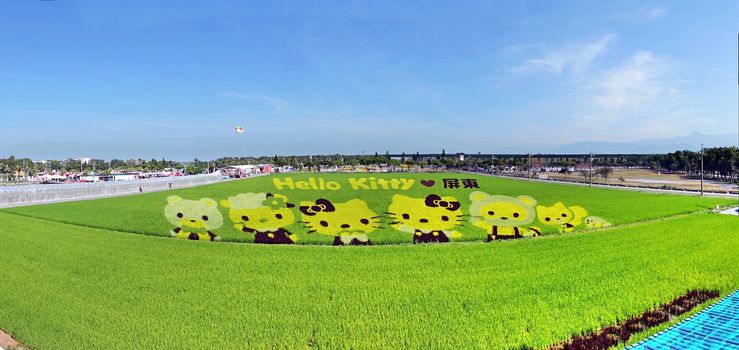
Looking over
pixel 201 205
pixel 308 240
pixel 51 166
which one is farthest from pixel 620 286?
pixel 51 166

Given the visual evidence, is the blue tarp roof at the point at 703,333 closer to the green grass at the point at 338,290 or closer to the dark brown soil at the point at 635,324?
the dark brown soil at the point at 635,324

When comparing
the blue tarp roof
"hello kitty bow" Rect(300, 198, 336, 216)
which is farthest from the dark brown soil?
"hello kitty bow" Rect(300, 198, 336, 216)

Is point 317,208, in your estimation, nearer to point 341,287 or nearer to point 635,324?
point 341,287

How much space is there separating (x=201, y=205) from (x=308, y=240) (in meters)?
5.39

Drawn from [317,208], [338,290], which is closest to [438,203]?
[317,208]

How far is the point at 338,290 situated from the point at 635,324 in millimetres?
6693

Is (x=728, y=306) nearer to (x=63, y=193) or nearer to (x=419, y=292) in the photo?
(x=419, y=292)

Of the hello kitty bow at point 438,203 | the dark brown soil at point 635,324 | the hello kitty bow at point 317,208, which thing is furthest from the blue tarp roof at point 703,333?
the hello kitty bow at point 317,208

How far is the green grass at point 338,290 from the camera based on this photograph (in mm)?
7773

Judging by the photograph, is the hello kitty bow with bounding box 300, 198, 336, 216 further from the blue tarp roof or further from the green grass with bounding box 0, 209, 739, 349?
the blue tarp roof

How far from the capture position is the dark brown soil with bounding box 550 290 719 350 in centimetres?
742

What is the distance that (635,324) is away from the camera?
325 inches

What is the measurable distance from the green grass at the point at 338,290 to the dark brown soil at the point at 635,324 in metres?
0.22

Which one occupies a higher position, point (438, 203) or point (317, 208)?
point (438, 203)
